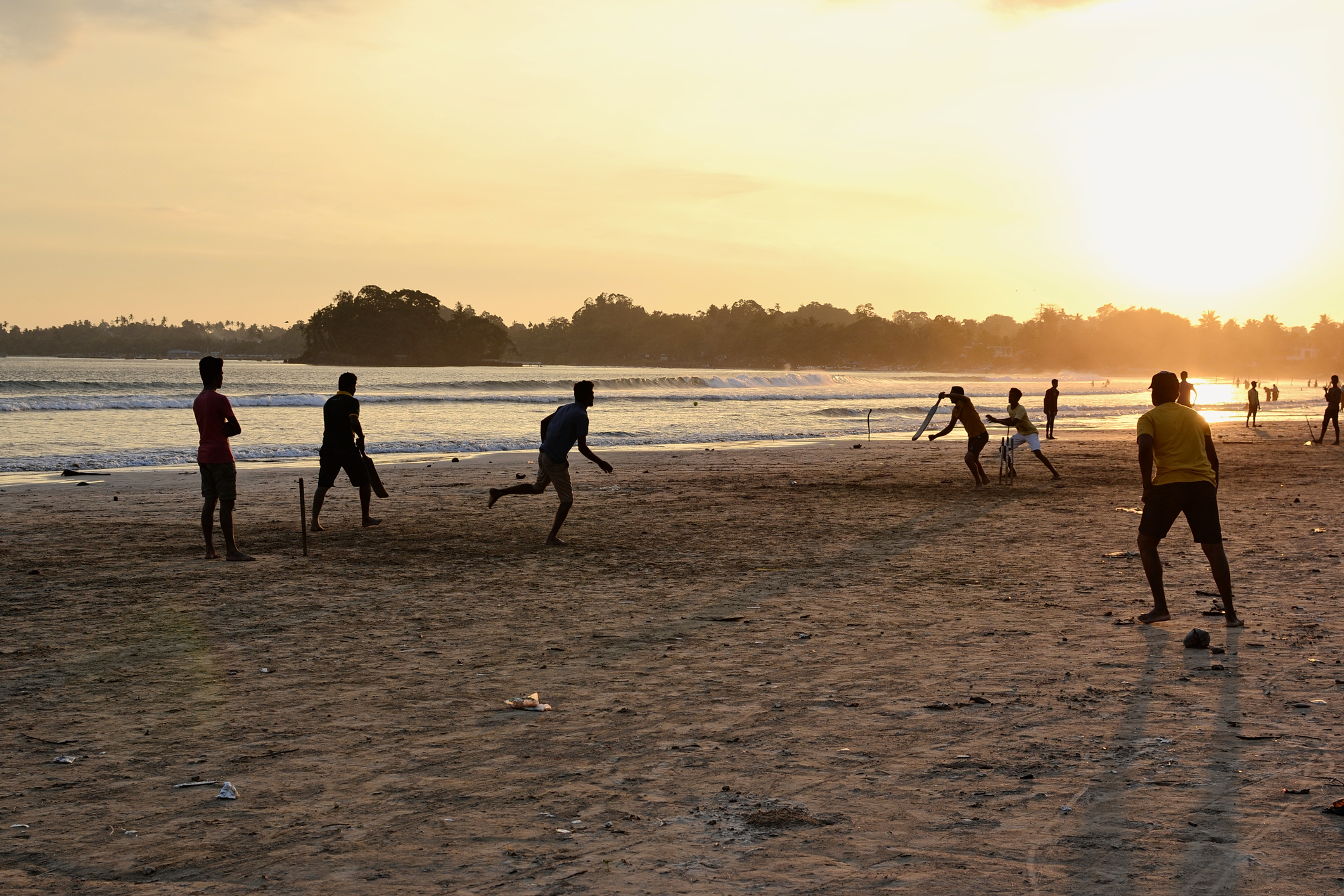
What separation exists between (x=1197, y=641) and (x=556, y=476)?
Answer: 5980 millimetres

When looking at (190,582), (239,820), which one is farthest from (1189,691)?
(190,582)

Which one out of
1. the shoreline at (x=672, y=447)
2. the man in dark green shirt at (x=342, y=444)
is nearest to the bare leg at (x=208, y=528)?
the man in dark green shirt at (x=342, y=444)

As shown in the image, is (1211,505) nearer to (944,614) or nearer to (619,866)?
(944,614)

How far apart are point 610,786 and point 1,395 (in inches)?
2164

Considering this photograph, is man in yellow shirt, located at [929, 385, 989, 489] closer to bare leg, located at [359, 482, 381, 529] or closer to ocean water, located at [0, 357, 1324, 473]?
bare leg, located at [359, 482, 381, 529]

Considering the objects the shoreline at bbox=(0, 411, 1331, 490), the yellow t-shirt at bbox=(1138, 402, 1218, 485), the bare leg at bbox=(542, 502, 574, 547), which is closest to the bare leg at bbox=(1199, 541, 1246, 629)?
the yellow t-shirt at bbox=(1138, 402, 1218, 485)

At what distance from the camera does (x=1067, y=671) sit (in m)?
5.97

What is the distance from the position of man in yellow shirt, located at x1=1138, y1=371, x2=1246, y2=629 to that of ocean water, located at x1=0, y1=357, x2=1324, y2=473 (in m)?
19.5

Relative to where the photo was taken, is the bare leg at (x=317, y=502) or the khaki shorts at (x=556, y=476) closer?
the khaki shorts at (x=556, y=476)

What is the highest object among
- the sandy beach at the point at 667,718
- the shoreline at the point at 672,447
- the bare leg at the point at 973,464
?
the bare leg at the point at 973,464

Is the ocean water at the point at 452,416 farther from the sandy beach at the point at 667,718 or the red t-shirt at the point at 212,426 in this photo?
the sandy beach at the point at 667,718

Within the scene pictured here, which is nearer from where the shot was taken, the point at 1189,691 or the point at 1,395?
the point at 1189,691

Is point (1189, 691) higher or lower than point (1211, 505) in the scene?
lower

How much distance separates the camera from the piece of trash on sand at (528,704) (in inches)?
211
